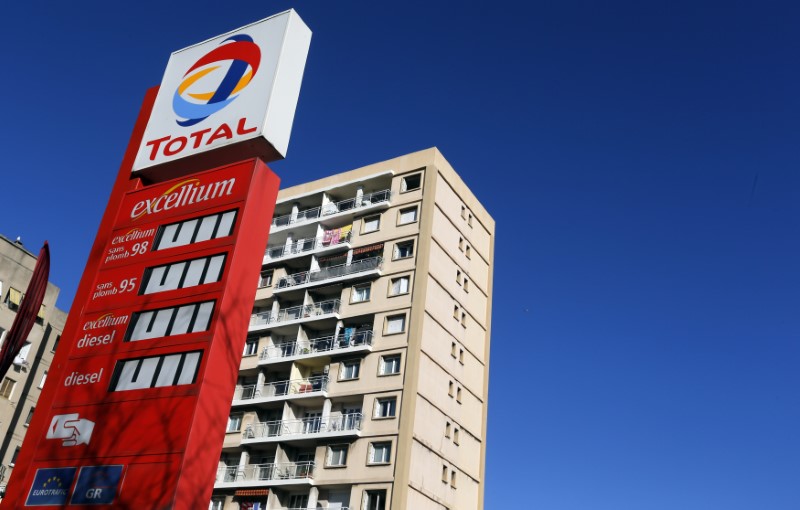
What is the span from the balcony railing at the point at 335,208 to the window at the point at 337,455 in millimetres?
15570

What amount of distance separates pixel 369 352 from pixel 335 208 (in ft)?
38.2

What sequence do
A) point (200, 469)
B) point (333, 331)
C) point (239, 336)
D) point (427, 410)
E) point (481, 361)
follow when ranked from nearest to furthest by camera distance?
1. point (200, 469)
2. point (239, 336)
3. point (427, 410)
4. point (333, 331)
5. point (481, 361)

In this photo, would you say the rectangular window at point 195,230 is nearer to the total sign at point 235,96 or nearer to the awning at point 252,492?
the total sign at point 235,96

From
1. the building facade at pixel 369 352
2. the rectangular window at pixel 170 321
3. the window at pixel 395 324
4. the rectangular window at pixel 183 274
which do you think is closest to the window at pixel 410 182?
the building facade at pixel 369 352

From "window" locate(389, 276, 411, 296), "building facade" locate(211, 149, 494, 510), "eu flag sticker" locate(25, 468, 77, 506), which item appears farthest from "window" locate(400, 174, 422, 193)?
"eu flag sticker" locate(25, 468, 77, 506)

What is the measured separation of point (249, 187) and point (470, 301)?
91.8 ft

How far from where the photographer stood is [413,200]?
164 feet

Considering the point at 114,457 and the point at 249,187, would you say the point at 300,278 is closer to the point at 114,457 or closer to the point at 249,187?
the point at 249,187

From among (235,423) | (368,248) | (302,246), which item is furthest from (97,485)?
(302,246)

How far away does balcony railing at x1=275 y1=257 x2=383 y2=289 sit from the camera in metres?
48.7

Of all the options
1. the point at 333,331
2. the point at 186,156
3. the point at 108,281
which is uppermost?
the point at 333,331

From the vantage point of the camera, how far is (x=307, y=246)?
52.8m

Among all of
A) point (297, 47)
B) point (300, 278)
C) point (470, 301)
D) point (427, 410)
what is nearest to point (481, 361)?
point (470, 301)

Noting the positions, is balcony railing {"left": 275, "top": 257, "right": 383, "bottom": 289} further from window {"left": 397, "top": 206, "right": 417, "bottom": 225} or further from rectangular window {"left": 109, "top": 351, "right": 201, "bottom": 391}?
rectangular window {"left": 109, "top": 351, "right": 201, "bottom": 391}
